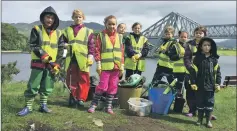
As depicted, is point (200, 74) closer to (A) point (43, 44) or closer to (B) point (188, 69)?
(B) point (188, 69)

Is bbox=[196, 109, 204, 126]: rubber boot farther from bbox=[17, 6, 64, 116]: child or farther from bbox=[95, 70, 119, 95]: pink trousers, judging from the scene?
bbox=[17, 6, 64, 116]: child

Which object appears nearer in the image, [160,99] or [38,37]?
[38,37]

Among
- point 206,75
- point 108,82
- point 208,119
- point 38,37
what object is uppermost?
point 38,37

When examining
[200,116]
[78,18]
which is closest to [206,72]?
[200,116]

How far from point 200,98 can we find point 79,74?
83.3 inches

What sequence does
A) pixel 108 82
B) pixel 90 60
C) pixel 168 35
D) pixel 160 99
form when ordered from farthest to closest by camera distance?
pixel 168 35 < pixel 160 99 < pixel 108 82 < pixel 90 60

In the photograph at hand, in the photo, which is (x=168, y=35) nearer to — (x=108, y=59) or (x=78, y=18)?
(x=108, y=59)

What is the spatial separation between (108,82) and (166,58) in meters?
1.49

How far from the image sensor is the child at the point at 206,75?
5645 millimetres

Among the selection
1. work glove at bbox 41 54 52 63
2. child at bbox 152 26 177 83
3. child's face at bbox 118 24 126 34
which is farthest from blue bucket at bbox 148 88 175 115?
work glove at bbox 41 54 52 63

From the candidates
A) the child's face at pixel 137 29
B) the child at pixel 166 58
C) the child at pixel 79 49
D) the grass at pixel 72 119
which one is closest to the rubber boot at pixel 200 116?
the grass at pixel 72 119

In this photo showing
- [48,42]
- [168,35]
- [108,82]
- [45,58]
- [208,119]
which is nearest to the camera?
[45,58]

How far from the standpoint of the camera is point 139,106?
5.67 metres

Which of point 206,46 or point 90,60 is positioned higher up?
Result: point 206,46
